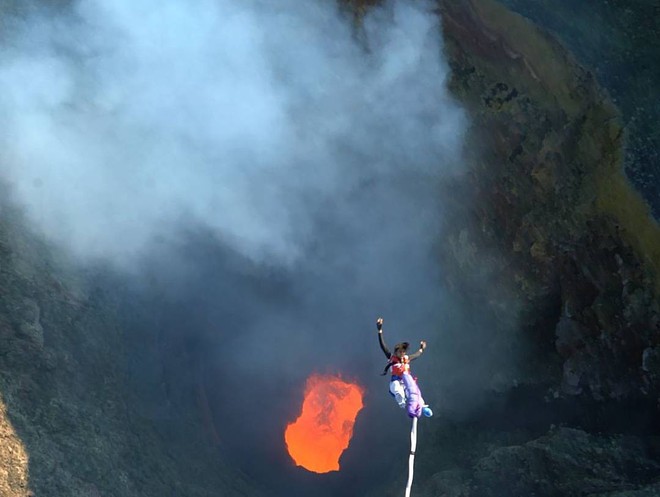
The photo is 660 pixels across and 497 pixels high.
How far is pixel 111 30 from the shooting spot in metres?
15.1

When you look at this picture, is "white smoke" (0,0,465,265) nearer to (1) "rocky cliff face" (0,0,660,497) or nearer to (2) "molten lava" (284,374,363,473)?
(1) "rocky cliff face" (0,0,660,497)

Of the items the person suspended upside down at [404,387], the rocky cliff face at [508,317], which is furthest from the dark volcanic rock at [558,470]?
the person suspended upside down at [404,387]

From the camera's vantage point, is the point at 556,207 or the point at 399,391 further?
the point at 556,207

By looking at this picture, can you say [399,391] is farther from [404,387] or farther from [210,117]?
[210,117]

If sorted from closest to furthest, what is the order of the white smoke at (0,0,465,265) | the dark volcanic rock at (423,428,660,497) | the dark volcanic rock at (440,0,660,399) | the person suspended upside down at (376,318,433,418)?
the person suspended upside down at (376,318,433,418) < the dark volcanic rock at (440,0,660,399) < the dark volcanic rock at (423,428,660,497) < the white smoke at (0,0,465,265)

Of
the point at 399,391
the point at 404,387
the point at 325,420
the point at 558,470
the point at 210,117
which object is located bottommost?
the point at 399,391

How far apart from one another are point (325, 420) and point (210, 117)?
8.36m

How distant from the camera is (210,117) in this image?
51.0 feet

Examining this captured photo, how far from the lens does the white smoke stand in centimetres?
1367

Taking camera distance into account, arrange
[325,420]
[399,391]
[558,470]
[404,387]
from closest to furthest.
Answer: [399,391] < [404,387] < [558,470] < [325,420]

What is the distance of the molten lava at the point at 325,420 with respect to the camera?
16719 millimetres

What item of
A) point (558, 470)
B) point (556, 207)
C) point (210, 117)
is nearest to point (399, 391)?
point (558, 470)

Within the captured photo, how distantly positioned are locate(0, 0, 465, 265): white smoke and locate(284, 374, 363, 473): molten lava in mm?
4220

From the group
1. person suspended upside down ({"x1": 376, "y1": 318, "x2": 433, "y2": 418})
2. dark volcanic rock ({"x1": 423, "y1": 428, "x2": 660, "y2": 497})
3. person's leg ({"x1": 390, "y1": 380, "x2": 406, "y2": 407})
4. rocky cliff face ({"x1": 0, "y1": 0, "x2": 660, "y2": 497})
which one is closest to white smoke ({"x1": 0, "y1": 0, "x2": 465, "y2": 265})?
rocky cliff face ({"x1": 0, "y1": 0, "x2": 660, "y2": 497})
